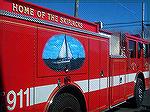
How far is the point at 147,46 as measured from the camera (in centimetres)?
1124

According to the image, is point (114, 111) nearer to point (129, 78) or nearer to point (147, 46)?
point (129, 78)

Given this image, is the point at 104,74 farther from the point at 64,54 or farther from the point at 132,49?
the point at 132,49

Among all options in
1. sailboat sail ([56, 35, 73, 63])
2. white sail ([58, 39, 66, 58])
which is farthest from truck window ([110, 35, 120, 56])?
white sail ([58, 39, 66, 58])

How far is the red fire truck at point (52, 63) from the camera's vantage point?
416cm

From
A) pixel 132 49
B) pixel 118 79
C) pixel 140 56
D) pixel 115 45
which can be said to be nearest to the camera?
pixel 118 79

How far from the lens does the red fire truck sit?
4159 millimetres

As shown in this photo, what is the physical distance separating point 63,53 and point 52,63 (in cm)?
38

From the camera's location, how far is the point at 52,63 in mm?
4988

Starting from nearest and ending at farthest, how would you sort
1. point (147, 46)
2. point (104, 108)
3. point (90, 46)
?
point (90, 46) < point (104, 108) < point (147, 46)

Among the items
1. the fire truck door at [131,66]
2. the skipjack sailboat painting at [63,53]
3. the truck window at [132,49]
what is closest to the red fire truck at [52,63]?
the skipjack sailboat painting at [63,53]

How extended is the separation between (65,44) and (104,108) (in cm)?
228

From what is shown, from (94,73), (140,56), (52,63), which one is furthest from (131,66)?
(52,63)

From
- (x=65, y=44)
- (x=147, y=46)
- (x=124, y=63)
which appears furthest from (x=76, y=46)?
(x=147, y=46)

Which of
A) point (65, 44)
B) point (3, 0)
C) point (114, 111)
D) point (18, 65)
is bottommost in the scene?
point (114, 111)
